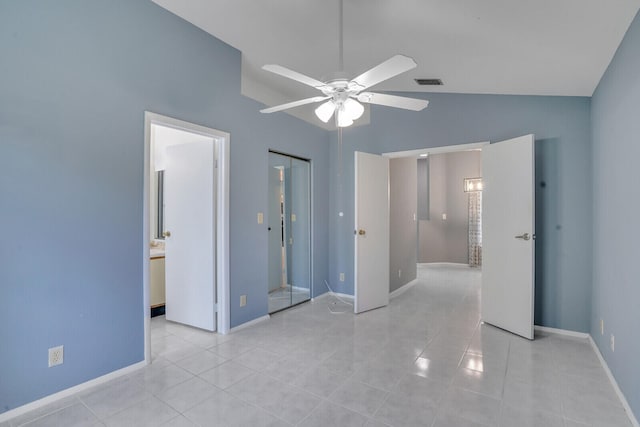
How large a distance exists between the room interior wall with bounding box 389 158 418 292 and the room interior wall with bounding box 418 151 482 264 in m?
2.15

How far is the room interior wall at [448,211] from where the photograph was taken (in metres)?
7.34

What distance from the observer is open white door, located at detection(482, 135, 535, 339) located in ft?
10.3

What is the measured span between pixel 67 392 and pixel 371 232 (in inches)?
127

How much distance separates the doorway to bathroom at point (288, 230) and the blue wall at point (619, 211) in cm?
318

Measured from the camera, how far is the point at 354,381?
7.68ft

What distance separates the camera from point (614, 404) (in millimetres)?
2066

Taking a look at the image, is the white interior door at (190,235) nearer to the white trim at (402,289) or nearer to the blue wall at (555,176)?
the white trim at (402,289)

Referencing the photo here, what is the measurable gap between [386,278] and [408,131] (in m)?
2.03

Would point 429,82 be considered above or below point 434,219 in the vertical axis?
above

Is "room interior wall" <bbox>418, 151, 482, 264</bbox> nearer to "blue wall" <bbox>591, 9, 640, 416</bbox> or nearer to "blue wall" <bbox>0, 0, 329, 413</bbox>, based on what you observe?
"blue wall" <bbox>591, 9, 640, 416</bbox>

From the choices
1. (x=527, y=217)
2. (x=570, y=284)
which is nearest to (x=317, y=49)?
(x=527, y=217)

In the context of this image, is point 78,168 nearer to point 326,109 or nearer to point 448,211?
point 326,109

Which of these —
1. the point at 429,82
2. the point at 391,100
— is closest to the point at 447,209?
the point at 429,82

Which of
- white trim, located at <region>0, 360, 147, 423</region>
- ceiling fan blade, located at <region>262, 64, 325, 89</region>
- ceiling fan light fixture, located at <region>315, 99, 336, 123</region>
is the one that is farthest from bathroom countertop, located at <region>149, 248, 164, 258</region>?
ceiling fan blade, located at <region>262, 64, 325, 89</region>
